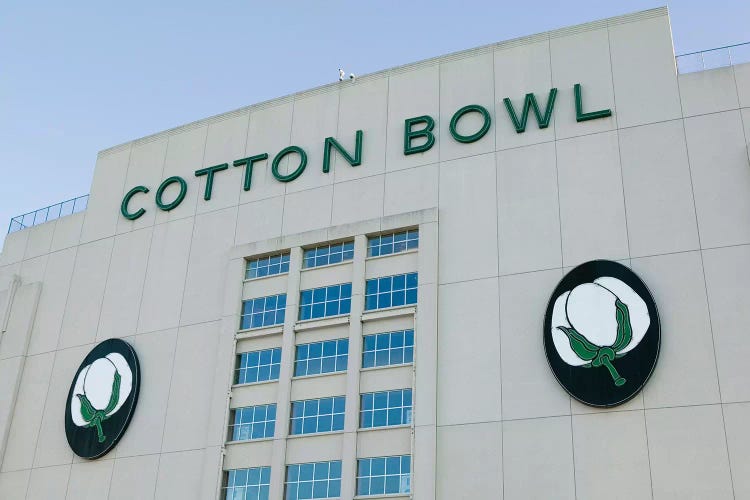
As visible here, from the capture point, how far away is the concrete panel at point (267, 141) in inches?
1793

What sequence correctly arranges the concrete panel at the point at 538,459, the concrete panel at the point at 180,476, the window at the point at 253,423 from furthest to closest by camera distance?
the window at the point at 253,423
the concrete panel at the point at 180,476
the concrete panel at the point at 538,459

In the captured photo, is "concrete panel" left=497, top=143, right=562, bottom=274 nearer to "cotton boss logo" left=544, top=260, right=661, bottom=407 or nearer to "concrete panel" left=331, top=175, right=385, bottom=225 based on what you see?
Answer: "cotton boss logo" left=544, top=260, right=661, bottom=407

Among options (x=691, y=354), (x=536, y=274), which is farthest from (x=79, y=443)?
(x=691, y=354)

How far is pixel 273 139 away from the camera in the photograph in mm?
46844

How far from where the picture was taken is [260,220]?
44719 millimetres

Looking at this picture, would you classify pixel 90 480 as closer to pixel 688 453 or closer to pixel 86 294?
pixel 86 294

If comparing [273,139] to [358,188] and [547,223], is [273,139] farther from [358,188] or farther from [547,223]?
[547,223]

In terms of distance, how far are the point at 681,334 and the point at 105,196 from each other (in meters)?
31.9

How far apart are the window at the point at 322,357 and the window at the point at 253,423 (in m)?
2.06

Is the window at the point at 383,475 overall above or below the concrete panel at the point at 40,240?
below

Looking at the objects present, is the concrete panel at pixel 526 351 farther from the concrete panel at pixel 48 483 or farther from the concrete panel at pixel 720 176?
the concrete panel at pixel 48 483

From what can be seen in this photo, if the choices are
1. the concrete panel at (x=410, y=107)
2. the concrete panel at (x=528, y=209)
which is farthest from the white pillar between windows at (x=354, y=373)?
the concrete panel at (x=528, y=209)

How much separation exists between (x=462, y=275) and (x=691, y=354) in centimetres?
987

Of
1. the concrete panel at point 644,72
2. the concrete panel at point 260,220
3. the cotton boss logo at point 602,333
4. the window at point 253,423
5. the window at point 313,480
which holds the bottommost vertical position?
the window at point 313,480
